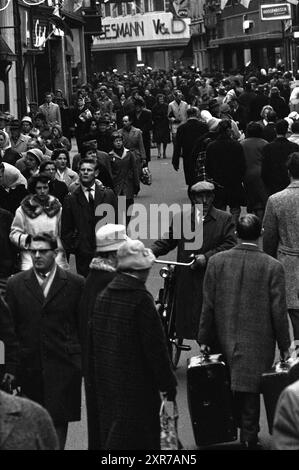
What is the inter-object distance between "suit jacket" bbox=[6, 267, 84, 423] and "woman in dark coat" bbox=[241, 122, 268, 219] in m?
9.09

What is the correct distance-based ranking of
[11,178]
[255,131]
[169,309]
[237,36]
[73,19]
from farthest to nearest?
[237,36]
[73,19]
[255,131]
[11,178]
[169,309]

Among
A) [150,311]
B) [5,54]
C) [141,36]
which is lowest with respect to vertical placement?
[150,311]

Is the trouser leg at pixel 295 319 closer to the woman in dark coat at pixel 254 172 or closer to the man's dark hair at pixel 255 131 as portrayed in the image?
the woman in dark coat at pixel 254 172

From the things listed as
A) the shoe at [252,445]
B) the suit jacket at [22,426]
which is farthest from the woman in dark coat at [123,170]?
the suit jacket at [22,426]

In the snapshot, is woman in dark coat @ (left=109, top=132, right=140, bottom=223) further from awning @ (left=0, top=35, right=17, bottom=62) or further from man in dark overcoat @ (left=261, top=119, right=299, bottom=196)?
awning @ (left=0, top=35, right=17, bottom=62)

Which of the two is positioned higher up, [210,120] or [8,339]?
[210,120]

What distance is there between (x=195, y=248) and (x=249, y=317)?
2.18m

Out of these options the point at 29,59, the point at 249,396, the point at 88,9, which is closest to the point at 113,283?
the point at 249,396

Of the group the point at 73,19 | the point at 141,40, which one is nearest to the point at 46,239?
the point at 73,19

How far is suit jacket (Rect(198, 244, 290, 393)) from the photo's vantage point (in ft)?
30.1

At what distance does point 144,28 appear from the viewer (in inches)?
4328

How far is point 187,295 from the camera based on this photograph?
11.4 meters

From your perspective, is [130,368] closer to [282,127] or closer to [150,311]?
[150,311]

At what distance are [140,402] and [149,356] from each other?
0.23 meters
